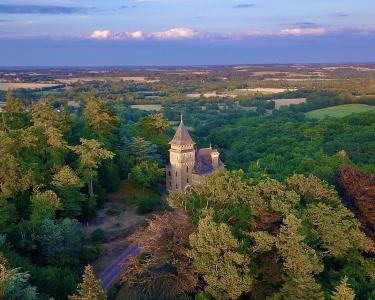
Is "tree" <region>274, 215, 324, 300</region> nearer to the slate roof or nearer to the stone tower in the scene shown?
the slate roof

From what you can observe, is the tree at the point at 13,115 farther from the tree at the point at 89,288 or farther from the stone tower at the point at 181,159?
the tree at the point at 89,288

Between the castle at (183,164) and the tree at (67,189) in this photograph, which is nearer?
the tree at (67,189)

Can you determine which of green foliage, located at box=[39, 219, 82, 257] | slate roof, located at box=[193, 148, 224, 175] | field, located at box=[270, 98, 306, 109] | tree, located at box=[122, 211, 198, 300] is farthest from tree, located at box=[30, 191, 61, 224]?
field, located at box=[270, 98, 306, 109]

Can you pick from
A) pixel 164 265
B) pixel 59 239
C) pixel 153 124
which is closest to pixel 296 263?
pixel 164 265

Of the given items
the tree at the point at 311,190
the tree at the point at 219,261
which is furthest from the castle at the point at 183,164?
the tree at the point at 219,261

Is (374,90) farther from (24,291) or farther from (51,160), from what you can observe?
(24,291)

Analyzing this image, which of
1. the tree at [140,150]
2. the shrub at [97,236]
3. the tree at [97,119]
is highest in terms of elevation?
the tree at [97,119]
